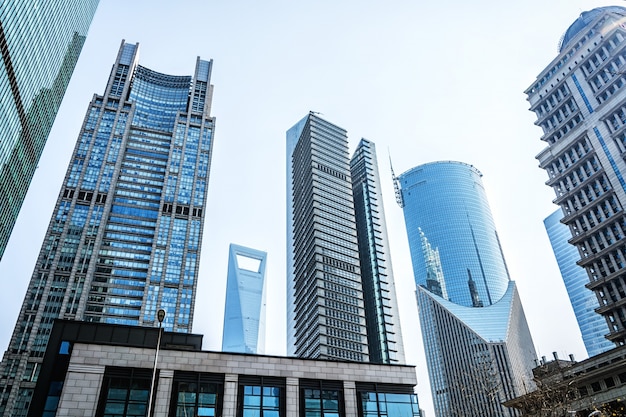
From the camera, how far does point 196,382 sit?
132ft

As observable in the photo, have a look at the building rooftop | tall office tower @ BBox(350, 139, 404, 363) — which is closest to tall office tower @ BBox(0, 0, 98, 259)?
tall office tower @ BBox(350, 139, 404, 363)

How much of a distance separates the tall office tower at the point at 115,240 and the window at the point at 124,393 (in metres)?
115

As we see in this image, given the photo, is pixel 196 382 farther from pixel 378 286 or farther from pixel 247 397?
pixel 378 286

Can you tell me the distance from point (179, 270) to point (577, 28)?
144207 mm

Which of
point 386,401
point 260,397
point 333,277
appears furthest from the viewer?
point 333,277

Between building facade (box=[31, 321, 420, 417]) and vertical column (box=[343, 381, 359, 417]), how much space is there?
0.09 metres

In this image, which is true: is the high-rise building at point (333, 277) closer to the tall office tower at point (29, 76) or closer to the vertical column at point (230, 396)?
the tall office tower at point (29, 76)

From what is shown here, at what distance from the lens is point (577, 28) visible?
12162 cm

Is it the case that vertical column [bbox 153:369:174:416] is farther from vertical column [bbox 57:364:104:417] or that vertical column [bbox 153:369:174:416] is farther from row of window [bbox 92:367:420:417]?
vertical column [bbox 57:364:104:417]

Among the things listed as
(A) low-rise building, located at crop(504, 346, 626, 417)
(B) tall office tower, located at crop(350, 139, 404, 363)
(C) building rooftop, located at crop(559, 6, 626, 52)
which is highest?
(C) building rooftop, located at crop(559, 6, 626, 52)

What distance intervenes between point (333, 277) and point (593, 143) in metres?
91.5

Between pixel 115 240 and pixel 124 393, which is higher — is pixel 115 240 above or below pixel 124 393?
above

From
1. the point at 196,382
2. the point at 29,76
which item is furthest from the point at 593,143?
the point at 29,76

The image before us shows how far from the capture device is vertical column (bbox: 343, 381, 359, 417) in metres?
43.0
